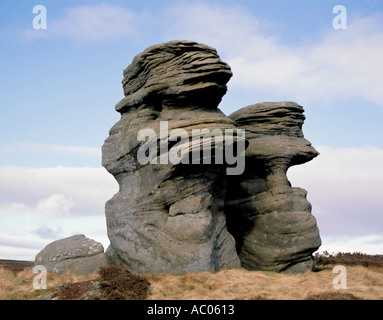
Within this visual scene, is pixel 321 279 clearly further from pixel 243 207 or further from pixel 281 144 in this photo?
pixel 281 144

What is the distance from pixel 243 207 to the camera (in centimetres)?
1877

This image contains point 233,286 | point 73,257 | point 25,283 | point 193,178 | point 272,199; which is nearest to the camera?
point 233,286

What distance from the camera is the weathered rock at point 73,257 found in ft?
53.7

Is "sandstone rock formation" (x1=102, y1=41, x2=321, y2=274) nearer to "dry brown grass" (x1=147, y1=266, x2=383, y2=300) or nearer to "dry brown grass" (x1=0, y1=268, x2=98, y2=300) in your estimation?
"dry brown grass" (x1=147, y1=266, x2=383, y2=300)

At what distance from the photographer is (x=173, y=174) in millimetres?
15383

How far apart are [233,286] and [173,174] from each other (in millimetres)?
4735

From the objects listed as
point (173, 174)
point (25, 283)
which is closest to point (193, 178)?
point (173, 174)

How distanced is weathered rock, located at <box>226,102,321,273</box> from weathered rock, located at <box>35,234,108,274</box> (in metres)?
6.30

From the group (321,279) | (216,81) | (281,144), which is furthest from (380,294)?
(216,81)

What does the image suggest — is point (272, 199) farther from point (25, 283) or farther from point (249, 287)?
point (25, 283)

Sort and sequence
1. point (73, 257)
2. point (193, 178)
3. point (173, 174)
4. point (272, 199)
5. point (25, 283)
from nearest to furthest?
point (25, 283), point (173, 174), point (193, 178), point (73, 257), point (272, 199)

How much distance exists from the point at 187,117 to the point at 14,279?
29.7 feet

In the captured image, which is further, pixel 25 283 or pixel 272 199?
pixel 272 199

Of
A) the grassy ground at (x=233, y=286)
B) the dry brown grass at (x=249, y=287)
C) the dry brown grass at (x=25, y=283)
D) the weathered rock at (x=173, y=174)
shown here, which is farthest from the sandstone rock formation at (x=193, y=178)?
the dry brown grass at (x=25, y=283)
